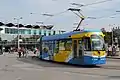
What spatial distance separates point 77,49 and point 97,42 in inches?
79.6

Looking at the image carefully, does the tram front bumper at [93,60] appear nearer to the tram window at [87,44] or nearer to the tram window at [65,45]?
the tram window at [87,44]

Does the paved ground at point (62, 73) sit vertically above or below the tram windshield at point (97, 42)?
below

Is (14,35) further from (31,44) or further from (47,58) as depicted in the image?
(47,58)

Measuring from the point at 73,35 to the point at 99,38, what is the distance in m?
2.80

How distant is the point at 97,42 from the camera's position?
26.8 metres

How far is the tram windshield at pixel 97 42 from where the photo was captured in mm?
Answer: 26606

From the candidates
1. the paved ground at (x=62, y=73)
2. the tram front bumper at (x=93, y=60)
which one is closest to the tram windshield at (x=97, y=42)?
the tram front bumper at (x=93, y=60)

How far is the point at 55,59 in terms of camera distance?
1328 inches

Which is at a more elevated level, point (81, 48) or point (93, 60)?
point (81, 48)

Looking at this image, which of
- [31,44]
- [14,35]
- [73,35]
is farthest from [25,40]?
[73,35]

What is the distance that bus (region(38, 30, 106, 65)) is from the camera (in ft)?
87.1

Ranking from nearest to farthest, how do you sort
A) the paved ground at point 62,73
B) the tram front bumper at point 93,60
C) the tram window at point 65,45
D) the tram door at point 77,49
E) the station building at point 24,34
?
1. the paved ground at point 62,73
2. the tram front bumper at point 93,60
3. the tram door at point 77,49
4. the tram window at point 65,45
5. the station building at point 24,34

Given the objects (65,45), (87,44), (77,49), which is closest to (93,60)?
(87,44)

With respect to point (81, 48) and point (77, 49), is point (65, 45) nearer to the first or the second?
point (77, 49)
